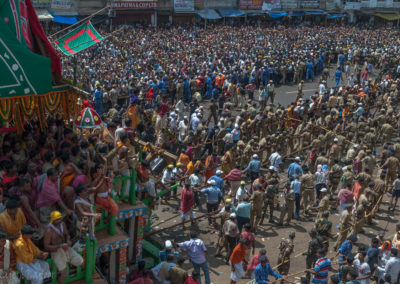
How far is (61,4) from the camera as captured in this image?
1379 inches

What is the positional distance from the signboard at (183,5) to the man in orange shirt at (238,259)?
35464mm

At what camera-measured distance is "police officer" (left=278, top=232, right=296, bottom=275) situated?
9758mm

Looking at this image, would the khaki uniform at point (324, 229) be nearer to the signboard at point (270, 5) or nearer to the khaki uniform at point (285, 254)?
the khaki uniform at point (285, 254)

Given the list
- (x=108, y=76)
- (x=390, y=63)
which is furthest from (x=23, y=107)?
(x=390, y=63)

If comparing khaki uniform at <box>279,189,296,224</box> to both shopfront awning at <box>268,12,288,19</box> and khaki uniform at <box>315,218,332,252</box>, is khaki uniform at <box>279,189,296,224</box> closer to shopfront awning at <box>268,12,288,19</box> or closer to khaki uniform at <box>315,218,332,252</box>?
khaki uniform at <box>315,218,332,252</box>

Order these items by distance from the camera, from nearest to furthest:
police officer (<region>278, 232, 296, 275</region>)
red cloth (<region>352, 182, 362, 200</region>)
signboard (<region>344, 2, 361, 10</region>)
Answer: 1. police officer (<region>278, 232, 296, 275</region>)
2. red cloth (<region>352, 182, 362, 200</region>)
3. signboard (<region>344, 2, 361, 10</region>)

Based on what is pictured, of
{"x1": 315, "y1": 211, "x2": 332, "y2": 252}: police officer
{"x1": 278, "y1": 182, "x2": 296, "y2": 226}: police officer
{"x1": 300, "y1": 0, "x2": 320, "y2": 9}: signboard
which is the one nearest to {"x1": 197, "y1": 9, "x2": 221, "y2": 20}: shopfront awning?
{"x1": 300, "y1": 0, "x2": 320, "y2": 9}: signboard

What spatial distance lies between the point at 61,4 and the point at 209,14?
1454 centimetres

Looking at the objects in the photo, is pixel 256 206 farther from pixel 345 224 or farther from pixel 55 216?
pixel 55 216

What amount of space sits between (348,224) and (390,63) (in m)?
23.9

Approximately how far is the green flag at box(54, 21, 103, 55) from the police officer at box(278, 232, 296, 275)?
5.96m

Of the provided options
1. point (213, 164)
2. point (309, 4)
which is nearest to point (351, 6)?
point (309, 4)

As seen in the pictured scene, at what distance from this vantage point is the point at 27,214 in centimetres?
702

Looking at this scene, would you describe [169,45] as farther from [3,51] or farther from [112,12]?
[3,51]
